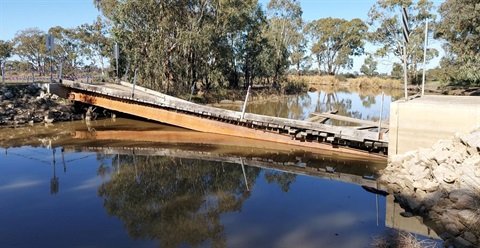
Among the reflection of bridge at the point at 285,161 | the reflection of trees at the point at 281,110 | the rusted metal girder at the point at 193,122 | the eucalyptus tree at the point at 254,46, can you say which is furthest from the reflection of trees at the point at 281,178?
the eucalyptus tree at the point at 254,46

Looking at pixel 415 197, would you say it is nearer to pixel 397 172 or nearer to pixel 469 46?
pixel 397 172

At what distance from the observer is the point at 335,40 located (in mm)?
74375

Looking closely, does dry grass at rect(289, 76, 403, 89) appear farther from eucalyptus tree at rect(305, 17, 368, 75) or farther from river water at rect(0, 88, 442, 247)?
river water at rect(0, 88, 442, 247)

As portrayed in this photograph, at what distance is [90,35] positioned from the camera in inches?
2062

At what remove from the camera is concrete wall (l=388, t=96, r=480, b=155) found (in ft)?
33.1

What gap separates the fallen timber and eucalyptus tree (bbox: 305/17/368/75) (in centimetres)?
5883

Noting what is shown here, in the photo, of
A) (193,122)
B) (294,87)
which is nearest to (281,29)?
(294,87)

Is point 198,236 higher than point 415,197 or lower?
lower

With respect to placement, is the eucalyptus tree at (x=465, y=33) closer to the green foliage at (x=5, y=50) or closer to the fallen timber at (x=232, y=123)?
the fallen timber at (x=232, y=123)

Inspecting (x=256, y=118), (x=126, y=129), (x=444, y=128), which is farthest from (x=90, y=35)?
(x=444, y=128)

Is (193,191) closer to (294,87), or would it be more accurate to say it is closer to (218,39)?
(218,39)

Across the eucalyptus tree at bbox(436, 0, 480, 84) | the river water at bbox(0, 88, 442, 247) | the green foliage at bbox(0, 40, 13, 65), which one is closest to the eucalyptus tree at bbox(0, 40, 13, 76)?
the green foliage at bbox(0, 40, 13, 65)

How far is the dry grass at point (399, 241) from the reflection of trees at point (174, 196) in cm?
324

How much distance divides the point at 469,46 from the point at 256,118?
2253 centimetres
